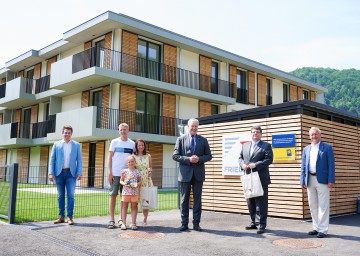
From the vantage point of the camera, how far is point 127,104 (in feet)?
67.2

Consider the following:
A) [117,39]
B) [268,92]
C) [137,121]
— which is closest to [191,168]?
[137,121]

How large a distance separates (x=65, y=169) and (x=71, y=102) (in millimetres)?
17338

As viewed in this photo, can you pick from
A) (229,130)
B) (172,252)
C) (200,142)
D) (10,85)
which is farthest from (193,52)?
(172,252)

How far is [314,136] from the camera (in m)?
6.59

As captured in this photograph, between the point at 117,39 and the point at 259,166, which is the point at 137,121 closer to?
the point at 117,39

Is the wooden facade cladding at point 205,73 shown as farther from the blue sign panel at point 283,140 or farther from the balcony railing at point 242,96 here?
the blue sign panel at point 283,140

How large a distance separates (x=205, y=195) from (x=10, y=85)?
2170 centimetres

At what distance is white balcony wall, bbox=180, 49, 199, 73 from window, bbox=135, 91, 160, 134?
302 cm

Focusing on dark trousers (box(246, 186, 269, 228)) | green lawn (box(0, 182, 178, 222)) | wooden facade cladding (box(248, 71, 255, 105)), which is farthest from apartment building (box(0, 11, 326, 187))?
dark trousers (box(246, 186, 269, 228))

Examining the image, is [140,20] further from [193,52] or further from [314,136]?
[314,136]

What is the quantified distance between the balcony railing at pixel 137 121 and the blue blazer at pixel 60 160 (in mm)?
10657

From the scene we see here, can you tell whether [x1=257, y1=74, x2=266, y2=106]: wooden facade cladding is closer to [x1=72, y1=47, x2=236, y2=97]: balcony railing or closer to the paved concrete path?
[x1=72, y1=47, x2=236, y2=97]: balcony railing

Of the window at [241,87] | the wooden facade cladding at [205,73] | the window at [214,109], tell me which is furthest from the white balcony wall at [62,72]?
the window at [241,87]

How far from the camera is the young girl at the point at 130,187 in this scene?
686 centimetres
